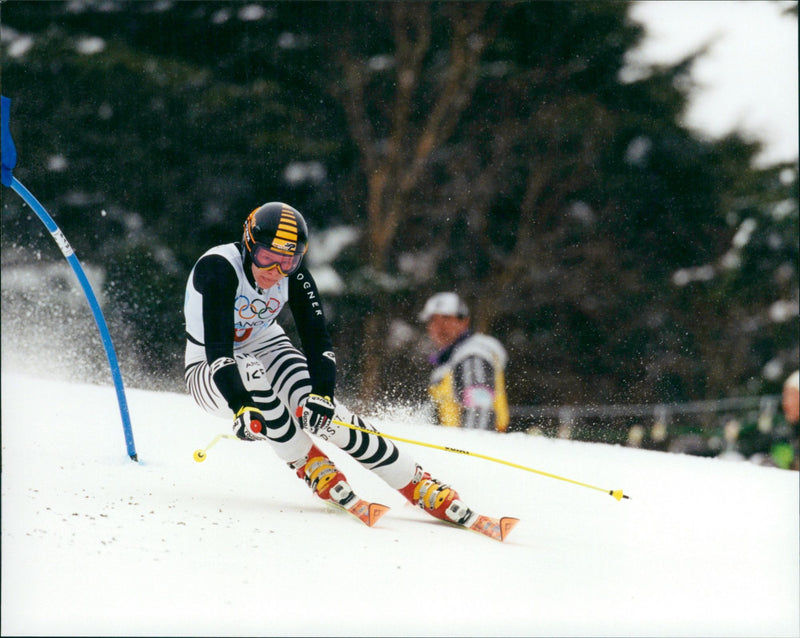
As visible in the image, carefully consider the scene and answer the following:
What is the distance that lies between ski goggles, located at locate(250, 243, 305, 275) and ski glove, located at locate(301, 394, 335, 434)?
466 millimetres

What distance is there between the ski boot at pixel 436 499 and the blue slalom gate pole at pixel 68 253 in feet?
3.72

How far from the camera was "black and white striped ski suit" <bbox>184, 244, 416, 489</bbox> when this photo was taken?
8.66ft

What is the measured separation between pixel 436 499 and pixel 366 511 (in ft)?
0.98

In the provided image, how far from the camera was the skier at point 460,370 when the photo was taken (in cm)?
392

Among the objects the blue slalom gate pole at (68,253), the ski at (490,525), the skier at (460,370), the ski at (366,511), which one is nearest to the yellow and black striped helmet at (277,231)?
the blue slalom gate pole at (68,253)

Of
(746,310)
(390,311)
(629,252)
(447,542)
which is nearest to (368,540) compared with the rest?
(447,542)

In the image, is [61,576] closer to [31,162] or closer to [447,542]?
[447,542]

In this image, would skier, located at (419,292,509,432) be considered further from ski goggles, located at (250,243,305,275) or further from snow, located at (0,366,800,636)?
ski goggles, located at (250,243,305,275)

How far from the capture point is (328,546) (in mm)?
2459

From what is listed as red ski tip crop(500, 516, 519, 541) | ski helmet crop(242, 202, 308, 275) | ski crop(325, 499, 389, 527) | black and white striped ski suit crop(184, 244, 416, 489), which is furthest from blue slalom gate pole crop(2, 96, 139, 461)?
red ski tip crop(500, 516, 519, 541)

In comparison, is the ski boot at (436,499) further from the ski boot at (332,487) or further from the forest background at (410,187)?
the forest background at (410,187)

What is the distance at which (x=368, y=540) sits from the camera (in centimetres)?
257

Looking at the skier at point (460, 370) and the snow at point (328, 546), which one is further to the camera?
the skier at point (460, 370)

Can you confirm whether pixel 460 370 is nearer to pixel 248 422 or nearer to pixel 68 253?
pixel 248 422
